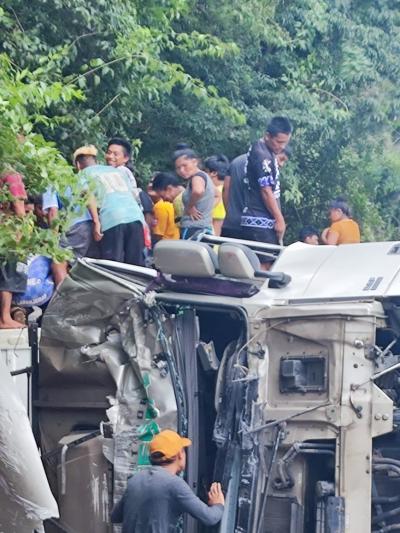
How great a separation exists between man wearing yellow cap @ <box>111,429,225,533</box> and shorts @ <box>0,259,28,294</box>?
3296mm

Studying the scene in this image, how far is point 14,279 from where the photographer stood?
9.85 m

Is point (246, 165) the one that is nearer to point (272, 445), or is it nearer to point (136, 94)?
point (136, 94)

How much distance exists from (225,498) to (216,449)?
1.42 feet

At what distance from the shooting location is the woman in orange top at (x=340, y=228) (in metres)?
13.3

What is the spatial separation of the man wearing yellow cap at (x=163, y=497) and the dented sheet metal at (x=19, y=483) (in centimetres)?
39

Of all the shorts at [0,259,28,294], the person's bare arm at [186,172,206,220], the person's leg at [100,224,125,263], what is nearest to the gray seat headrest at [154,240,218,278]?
the shorts at [0,259,28,294]

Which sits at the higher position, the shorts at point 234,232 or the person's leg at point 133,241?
the shorts at point 234,232

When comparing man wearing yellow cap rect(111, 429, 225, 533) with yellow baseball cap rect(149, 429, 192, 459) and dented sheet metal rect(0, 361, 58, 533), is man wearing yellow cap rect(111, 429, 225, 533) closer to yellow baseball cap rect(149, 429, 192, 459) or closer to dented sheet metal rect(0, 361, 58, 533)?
yellow baseball cap rect(149, 429, 192, 459)

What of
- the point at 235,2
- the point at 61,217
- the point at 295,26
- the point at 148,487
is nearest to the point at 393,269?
the point at 148,487

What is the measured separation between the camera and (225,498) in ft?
22.2

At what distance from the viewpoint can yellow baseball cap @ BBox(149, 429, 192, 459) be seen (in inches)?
262

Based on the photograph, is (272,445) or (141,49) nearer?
(272,445)

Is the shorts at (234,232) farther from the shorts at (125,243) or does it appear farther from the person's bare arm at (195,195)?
the shorts at (125,243)

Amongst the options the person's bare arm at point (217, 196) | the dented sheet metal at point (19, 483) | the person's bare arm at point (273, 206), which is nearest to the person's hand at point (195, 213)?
the person's bare arm at point (217, 196)
